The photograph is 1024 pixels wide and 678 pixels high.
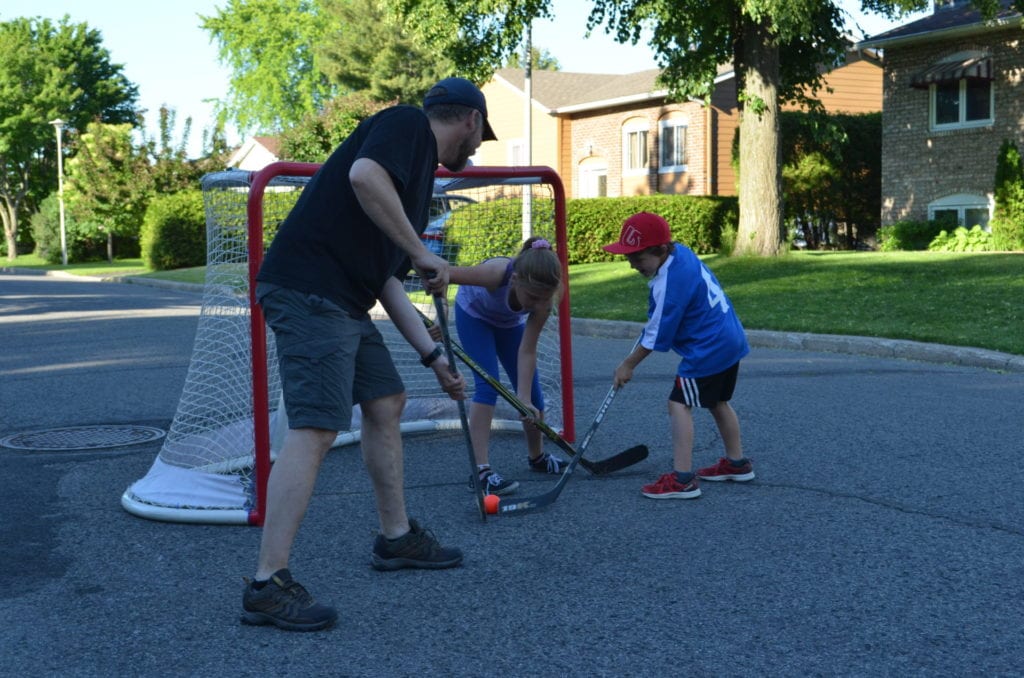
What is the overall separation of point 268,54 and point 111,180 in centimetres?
3268

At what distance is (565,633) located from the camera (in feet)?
11.7

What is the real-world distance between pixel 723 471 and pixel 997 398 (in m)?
3.45

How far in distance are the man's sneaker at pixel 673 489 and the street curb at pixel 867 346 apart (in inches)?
221

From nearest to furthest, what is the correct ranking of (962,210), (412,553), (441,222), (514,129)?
(412,553) < (441,222) < (962,210) < (514,129)

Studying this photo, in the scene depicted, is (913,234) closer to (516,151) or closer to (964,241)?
(964,241)

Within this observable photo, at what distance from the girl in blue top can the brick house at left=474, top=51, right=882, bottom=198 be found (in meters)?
27.1

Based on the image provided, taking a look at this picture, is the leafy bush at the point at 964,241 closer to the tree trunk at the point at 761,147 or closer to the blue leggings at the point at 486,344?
the tree trunk at the point at 761,147

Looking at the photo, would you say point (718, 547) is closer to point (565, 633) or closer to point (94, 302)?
point (565, 633)

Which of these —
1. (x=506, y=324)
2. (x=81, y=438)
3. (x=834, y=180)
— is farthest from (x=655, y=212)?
(x=506, y=324)

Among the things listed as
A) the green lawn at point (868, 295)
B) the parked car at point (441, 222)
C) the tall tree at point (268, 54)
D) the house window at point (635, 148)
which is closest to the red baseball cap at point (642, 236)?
the parked car at point (441, 222)

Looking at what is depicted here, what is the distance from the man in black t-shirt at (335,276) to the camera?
143 inches

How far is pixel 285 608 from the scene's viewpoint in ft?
11.8

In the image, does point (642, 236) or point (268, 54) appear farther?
point (268, 54)

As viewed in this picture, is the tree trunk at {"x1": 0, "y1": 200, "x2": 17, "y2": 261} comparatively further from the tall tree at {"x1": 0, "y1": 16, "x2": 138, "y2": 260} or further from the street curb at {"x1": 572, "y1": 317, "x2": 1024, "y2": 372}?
the street curb at {"x1": 572, "y1": 317, "x2": 1024, "y2": 372}
